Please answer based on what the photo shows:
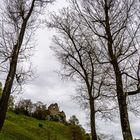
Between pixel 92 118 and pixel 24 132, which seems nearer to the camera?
pixel 92 118

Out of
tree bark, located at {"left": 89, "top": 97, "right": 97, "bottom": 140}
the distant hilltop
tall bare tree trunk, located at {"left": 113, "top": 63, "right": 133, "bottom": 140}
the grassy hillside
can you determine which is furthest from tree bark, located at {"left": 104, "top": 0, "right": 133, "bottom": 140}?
the distant hilltop

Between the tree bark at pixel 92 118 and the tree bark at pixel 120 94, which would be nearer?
the tree bark at pixel 120 94

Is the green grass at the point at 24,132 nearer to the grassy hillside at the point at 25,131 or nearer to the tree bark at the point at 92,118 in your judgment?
the grassy hillside at the point at 25,131

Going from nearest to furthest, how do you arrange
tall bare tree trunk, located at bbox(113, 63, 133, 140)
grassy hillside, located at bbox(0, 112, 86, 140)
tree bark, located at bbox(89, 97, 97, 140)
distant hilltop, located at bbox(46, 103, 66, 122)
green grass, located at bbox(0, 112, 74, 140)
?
tall bare tree trunk, located at bbox(113, 63, 133, 140)
tree bark, located at bbox(89, 97, 97, 140)
green grass, located at bbox(0, 112, 74, 140)
grassy hillside, located at bbox(0, 112, 86, 140)
distant hilltop, located at bbox(46, 103, 66, 122)

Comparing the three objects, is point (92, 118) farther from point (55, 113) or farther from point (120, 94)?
point (55, 113)

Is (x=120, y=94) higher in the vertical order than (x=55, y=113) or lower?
lower

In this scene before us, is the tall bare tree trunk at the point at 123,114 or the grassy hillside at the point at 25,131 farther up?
the grassy hillside at the point at 25,131

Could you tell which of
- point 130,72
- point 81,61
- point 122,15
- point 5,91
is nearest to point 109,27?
point 122,15

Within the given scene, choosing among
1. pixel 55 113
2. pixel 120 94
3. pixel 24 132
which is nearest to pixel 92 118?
pixel 120 94

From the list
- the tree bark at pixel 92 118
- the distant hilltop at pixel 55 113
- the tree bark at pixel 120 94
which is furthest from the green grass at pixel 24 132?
the distant hilltop at pixel 55 113

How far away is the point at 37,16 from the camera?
18.7 meters

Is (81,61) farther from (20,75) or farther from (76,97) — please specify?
(20,75)

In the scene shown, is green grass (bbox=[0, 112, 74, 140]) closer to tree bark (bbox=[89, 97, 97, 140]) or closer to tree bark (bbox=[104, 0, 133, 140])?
tree bark (bbox=[89, 97, 97, 140])

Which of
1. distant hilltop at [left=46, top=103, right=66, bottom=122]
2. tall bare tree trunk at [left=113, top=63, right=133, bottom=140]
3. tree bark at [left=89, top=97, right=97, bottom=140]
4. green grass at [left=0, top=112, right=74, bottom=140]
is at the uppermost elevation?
distant hilltop at [left=46, top=103, right=66, bottom=122]
